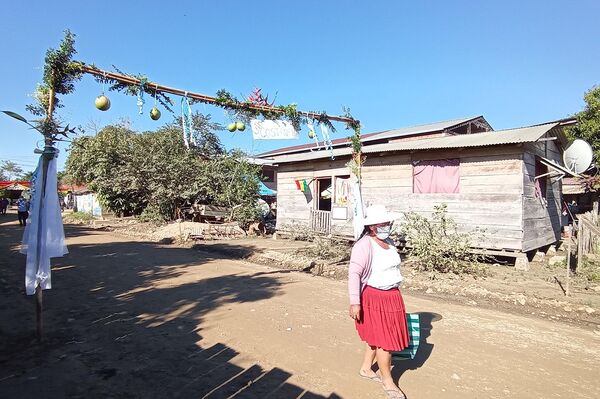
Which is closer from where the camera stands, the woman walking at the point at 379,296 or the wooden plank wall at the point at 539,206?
the woman walking at the point at 379,296

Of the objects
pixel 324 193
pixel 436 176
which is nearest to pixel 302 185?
pixel 324 193

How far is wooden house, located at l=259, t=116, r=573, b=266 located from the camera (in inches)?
378

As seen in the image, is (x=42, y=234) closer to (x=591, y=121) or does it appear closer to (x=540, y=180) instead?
(x=540, y=180)

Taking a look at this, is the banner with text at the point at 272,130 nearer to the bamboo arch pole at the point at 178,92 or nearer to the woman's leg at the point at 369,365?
the bamboo arch pole at the point at 178,92

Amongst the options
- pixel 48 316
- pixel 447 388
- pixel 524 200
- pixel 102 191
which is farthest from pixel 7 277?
pixel 102 191

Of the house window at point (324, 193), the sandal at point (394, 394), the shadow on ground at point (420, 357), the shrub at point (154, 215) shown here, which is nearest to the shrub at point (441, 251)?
the shadow on ground at point (420, 357)

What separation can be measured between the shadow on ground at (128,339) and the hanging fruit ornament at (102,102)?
9.69 feet

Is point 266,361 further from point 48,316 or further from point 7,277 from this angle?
point 7,277

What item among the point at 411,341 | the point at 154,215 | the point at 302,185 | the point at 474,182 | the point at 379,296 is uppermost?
the point at 302,185

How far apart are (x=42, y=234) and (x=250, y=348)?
9.41 feet

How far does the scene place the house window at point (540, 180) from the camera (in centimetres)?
1082

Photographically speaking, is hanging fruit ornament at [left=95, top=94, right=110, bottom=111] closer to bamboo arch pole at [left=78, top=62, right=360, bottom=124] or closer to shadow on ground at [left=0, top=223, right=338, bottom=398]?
bamboo arch pole at [left=78, top=62, right=360, bottom=124]

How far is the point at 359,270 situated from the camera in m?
3.33

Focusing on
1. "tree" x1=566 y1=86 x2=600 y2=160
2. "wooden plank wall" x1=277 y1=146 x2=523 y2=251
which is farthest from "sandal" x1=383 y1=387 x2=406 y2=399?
"tree" x1=566 y1=86 x2=600 y2=160
